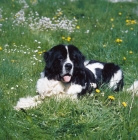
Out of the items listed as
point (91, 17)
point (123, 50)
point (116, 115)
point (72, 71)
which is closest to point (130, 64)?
point (123, 50)

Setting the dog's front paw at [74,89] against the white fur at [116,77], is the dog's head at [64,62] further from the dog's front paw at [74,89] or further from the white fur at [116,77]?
the white fur at [116,77]

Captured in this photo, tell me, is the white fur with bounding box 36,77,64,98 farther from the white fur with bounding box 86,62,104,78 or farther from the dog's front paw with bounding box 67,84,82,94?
the white fur with bounding box 86,62,104,78

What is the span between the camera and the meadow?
12.6ft

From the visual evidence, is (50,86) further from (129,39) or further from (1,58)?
(129,39)

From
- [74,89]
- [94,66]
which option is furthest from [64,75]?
[94,66]

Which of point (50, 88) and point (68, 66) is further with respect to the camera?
point (50, 88)

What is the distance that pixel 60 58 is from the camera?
469cm

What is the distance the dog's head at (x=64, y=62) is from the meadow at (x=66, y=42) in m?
0.42

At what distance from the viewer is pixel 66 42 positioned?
7.45 m

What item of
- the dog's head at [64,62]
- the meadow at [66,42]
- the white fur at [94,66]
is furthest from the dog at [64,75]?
the white fur at [94,66]

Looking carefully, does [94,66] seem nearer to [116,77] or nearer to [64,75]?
[116,77]

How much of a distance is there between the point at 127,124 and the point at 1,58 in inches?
112

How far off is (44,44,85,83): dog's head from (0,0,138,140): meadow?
0.42 m

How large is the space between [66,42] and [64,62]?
2.83 meters
